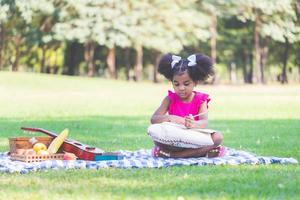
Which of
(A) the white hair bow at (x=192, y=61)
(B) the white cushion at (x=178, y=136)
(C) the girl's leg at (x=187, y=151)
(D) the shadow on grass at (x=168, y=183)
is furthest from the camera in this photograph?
(A) the white hair bow at (x=192, y=61)

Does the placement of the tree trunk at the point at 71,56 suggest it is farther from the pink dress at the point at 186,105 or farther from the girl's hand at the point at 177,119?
the girl's hand at the point at 177,119

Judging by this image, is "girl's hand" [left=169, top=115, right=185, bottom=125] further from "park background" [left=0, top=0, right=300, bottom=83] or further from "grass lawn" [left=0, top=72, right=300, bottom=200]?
"park background" [left=0, top=0, right=300, bottom=83]

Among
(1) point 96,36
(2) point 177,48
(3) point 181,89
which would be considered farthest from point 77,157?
(2) point 177,48

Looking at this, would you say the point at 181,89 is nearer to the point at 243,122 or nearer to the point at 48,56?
the point at 243,122

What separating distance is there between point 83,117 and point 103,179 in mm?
10919

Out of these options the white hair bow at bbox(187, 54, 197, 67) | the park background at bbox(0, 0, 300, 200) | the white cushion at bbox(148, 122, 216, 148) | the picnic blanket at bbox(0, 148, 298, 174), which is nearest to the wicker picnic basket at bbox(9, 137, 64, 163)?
the picnic blanket at bbox(0, 148, 298, 174)

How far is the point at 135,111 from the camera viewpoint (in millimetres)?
20047

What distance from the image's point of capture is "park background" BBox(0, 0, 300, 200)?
250 inches

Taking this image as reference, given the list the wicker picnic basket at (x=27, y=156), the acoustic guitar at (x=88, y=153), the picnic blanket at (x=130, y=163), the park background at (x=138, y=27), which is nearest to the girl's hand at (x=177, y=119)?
the picnic blanket at (x=130, y=163)

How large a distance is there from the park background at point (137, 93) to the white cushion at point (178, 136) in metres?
0.79

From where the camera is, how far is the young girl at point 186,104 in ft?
27.6

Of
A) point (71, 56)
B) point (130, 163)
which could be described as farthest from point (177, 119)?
point (71, 56)

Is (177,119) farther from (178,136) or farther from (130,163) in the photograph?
(130,163)

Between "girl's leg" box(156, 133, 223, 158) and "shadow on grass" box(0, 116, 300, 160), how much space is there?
1.01 metres
